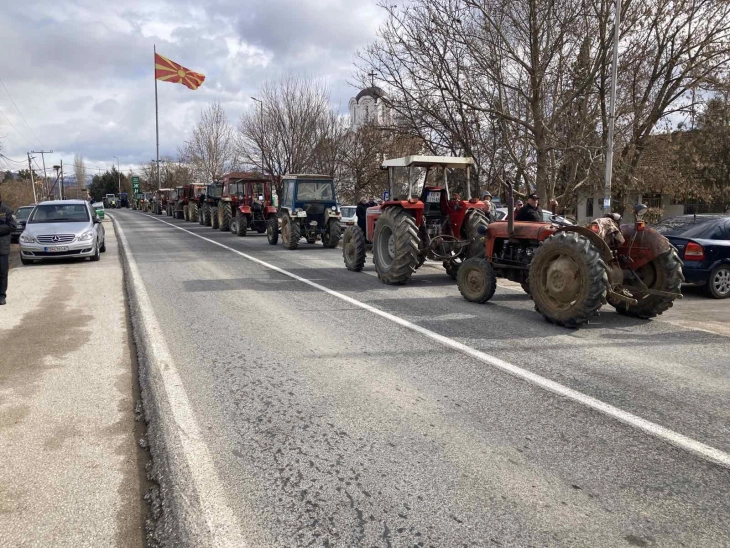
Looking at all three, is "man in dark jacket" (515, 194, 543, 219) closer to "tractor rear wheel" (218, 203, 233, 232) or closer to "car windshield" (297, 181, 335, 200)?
"car windshield" (297, 181, 335, 200)

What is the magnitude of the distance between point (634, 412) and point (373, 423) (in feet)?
6.46

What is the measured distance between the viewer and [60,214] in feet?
51.7

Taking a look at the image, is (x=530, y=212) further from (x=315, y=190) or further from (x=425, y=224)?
(x=315, y=190)

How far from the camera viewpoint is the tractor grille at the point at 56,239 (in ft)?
47.3

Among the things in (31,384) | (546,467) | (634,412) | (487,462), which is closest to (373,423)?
(487,462)

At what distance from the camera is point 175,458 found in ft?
12.3

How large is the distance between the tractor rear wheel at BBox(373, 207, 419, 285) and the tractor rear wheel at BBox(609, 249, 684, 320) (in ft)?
12.4

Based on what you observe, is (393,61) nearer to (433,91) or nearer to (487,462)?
(433,91)

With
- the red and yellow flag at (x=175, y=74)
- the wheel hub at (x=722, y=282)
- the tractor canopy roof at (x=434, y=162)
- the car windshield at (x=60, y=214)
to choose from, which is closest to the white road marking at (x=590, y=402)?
the tractor canopy roof at (x=434, y=162)

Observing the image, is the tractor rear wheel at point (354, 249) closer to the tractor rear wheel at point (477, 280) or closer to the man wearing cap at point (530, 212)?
the tractor rear wheel at point (477, 280)

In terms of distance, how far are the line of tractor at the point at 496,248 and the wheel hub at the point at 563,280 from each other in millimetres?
12

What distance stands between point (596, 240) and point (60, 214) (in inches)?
544

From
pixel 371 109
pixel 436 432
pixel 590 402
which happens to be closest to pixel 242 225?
pixel 371 109

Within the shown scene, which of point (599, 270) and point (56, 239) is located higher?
point (599, 270)
